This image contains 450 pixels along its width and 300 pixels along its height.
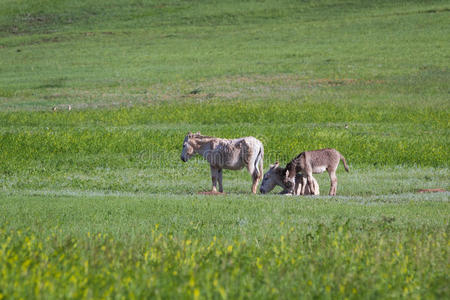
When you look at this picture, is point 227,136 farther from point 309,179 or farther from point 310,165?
point 310,165

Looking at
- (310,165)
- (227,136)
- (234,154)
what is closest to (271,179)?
(310,165)

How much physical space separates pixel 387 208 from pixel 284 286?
7.34 metres

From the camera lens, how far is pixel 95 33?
239ft

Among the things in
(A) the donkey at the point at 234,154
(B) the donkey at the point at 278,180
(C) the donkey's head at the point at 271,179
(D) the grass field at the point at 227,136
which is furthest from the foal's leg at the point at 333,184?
(A) the donkey at the point at 234,154

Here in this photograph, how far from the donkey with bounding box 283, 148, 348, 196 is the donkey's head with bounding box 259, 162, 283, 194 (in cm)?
29

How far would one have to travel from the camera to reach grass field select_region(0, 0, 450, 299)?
829 centimetres

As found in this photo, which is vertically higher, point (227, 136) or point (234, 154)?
point (234, 154)

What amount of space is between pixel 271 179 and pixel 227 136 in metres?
10.1

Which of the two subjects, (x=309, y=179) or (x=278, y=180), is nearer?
(x=309, y=179)

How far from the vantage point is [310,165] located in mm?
17219

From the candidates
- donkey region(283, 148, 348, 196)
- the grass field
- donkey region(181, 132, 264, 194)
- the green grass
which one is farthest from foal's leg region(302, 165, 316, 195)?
the green grass

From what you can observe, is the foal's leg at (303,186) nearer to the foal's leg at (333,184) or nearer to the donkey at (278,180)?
the donkey at (278,180)

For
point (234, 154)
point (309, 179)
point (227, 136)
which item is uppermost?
point (234, 154)

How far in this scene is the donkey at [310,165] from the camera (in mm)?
17094
